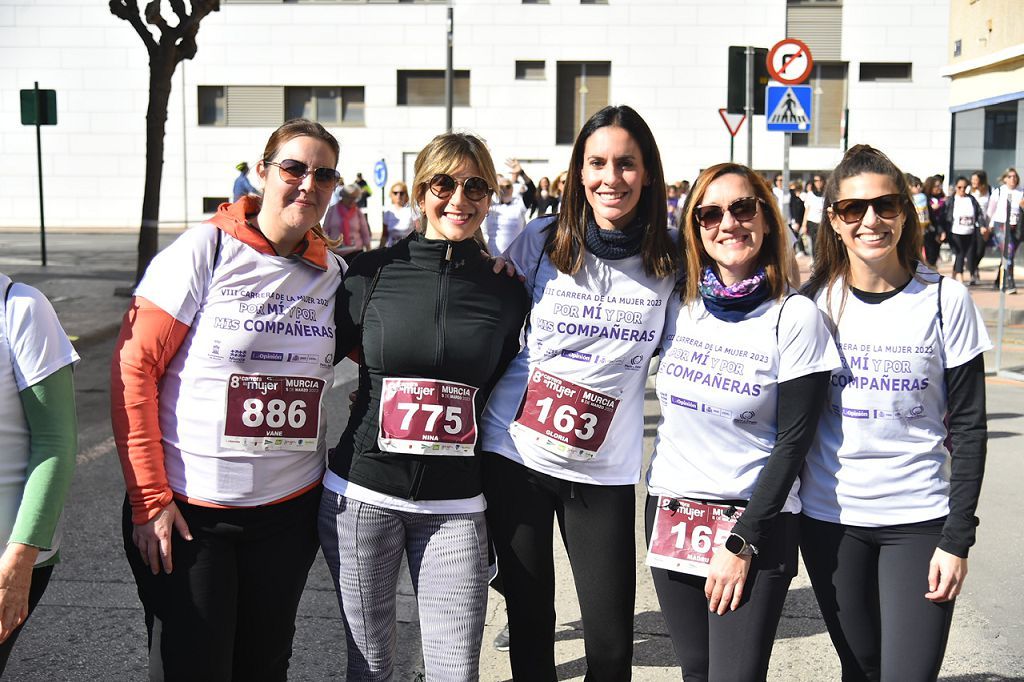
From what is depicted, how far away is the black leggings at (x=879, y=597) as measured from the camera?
292 cm

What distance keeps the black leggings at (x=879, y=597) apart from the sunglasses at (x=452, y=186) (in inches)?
52.3

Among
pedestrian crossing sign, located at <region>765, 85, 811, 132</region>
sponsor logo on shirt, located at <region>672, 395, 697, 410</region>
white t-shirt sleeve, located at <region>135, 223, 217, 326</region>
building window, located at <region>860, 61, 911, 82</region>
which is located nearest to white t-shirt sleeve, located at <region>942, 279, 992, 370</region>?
sponsor logo on shirt, located at <region>672, 395, 697, 410</region>

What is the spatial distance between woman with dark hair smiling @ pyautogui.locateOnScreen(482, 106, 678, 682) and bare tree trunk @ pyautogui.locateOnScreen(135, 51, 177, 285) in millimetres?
12993

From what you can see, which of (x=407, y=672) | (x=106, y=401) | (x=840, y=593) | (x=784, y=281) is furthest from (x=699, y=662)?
(x=106, y=401)

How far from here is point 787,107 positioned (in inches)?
472

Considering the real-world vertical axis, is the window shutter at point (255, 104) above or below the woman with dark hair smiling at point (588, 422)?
above

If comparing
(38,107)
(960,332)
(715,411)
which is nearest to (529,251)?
(715,411)

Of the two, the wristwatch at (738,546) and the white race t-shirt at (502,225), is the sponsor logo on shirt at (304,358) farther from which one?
the white race t-shirt at (502,225)

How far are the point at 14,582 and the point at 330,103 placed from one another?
119 ft

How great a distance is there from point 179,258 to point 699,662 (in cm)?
183

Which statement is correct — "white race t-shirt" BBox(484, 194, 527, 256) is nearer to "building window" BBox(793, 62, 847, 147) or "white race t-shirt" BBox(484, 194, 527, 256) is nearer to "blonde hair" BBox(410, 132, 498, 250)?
"blonde hair" BBox(410, 132, 498, 250)

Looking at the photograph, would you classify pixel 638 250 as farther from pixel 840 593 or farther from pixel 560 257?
pixel 840 593

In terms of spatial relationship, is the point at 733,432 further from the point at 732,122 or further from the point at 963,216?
the point at 963,216

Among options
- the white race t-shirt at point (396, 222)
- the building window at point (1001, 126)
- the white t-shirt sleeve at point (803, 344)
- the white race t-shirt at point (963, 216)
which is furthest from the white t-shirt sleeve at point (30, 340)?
the building window at point (1001, 126)
